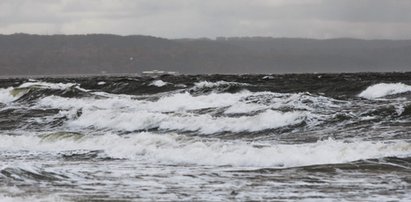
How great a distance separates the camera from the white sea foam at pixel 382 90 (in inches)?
1304

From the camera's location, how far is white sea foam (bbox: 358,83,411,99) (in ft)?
109

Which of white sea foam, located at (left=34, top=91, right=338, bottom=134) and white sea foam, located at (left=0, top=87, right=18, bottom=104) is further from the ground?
white sea foam, located at (left=34, top=91, right=338, bottom=134)

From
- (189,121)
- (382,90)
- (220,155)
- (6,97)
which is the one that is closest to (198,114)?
(189,121)

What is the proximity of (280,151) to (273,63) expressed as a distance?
186 meters

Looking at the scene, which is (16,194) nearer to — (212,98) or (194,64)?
(212,98)

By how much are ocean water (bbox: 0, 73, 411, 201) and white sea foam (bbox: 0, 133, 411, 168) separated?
0.09 ft

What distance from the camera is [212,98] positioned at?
1302 inches

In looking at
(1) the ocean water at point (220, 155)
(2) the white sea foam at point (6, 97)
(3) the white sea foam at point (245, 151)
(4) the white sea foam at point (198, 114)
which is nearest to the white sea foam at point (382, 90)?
(1) the ocean water at point (220, 155)

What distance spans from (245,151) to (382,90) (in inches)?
843

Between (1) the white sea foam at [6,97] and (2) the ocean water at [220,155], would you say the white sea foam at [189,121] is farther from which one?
(1) the white sea foam at [6,97]

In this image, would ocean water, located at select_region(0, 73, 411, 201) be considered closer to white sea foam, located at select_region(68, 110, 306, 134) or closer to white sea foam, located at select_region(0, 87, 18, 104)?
white sea foam, located at select_region(68, 110, 306, 134)

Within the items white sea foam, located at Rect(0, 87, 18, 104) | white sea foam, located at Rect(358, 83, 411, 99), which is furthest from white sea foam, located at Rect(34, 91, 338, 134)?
white sea foam, located at Rect(0, 87, 18, 104)

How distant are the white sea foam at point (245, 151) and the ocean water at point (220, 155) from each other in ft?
0.09

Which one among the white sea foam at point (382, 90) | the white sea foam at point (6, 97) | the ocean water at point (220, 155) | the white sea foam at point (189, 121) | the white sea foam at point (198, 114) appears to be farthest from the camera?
the white sea foam at point (6, 97)
